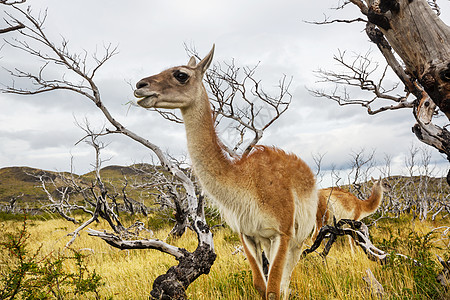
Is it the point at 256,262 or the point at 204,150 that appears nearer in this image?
the point at 204,150

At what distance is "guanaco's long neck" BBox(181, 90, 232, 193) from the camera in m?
3.09

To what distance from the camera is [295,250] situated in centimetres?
384

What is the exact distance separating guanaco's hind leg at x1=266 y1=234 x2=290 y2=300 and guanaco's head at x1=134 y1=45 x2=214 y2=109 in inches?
69.9

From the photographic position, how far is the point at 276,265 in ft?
10.2

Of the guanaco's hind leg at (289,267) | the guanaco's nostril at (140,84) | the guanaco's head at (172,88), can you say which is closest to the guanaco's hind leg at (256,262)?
the guanaco's hind leg at (289,267)

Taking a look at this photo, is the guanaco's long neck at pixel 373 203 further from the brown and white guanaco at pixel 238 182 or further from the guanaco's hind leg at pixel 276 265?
the guanaco's hind leg at pixel 276 265

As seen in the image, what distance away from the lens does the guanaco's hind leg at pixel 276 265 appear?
9.98ft

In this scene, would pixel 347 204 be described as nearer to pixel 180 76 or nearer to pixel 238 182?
pixel 238 182

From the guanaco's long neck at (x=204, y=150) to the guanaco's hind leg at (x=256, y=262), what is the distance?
0.88 metres

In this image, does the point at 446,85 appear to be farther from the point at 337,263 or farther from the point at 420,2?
the point at 337,263

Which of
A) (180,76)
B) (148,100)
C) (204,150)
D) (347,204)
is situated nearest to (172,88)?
(180,76)

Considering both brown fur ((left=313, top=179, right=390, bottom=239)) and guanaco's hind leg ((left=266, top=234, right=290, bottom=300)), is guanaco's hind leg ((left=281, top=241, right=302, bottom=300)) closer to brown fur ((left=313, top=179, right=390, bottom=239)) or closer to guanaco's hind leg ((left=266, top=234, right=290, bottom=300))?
guanaco's hind leg ((left=266, top=234, right=290, bottom=300))

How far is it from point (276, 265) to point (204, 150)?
4.63 ft

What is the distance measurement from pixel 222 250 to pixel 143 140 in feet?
10.4
